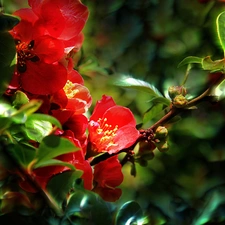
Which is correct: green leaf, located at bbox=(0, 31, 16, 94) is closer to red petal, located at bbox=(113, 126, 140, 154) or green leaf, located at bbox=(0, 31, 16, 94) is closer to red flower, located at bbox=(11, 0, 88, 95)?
red flower, located at bbox=(11, 0, 88, 95)

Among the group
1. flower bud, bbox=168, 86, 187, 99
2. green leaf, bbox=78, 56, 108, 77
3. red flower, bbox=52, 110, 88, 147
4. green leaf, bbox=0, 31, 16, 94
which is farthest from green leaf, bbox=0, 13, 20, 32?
green leaf, bbox=78, 56, 108, 77

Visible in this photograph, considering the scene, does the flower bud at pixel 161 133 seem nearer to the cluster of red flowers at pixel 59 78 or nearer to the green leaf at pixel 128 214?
the cluster of red flowers at pixel 59 78

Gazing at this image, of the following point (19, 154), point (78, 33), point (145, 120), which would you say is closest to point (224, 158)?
point (145, 120)

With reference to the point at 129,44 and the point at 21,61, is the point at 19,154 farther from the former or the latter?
the point at 129,44

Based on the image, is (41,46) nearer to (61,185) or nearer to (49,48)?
(49,48)

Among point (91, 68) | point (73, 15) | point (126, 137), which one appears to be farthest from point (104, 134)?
point (91, 68)

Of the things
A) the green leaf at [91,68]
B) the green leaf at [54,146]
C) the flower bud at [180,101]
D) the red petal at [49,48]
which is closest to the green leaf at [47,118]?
the green leaf at [54,146]
